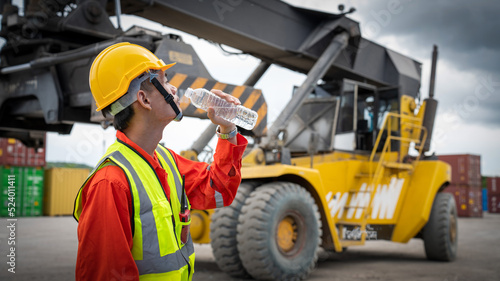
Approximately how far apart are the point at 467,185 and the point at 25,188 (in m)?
21.3

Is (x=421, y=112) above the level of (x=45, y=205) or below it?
above

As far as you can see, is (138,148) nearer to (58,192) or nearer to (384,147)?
(384,147)

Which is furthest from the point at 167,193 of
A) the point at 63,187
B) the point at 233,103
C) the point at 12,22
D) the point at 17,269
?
the point at 63,187

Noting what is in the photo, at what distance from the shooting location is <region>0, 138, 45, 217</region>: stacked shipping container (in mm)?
20127

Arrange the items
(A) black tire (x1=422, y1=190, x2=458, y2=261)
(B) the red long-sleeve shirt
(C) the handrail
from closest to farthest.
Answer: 1. (B) the red long-sleeve shirt
2. (C) the handrail
3. (A) black tire (x1=422, y1=190, x2=458, y2=261)

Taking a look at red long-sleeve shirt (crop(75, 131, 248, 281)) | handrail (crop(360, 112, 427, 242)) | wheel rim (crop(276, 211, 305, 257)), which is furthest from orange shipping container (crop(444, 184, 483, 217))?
red long-sleeve shirt (crop(75, 131, 248, 281))

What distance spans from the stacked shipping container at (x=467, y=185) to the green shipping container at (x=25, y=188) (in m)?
20.2

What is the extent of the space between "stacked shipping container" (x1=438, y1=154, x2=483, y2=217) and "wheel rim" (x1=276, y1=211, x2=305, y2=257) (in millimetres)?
21154

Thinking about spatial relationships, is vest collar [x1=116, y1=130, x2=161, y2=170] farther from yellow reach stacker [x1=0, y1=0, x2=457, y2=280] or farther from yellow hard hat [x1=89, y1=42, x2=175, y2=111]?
yellow reach stacker [x1=0, y1=0, x2=457, y2=280]

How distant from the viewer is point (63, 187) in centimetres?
2206

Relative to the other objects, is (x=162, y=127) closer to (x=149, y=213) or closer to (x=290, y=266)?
(x=149, y=213)

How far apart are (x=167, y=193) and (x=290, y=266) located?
440 cm

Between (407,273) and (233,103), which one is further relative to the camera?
(407,273)

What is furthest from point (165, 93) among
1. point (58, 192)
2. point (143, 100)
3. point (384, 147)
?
point (58, 192)
